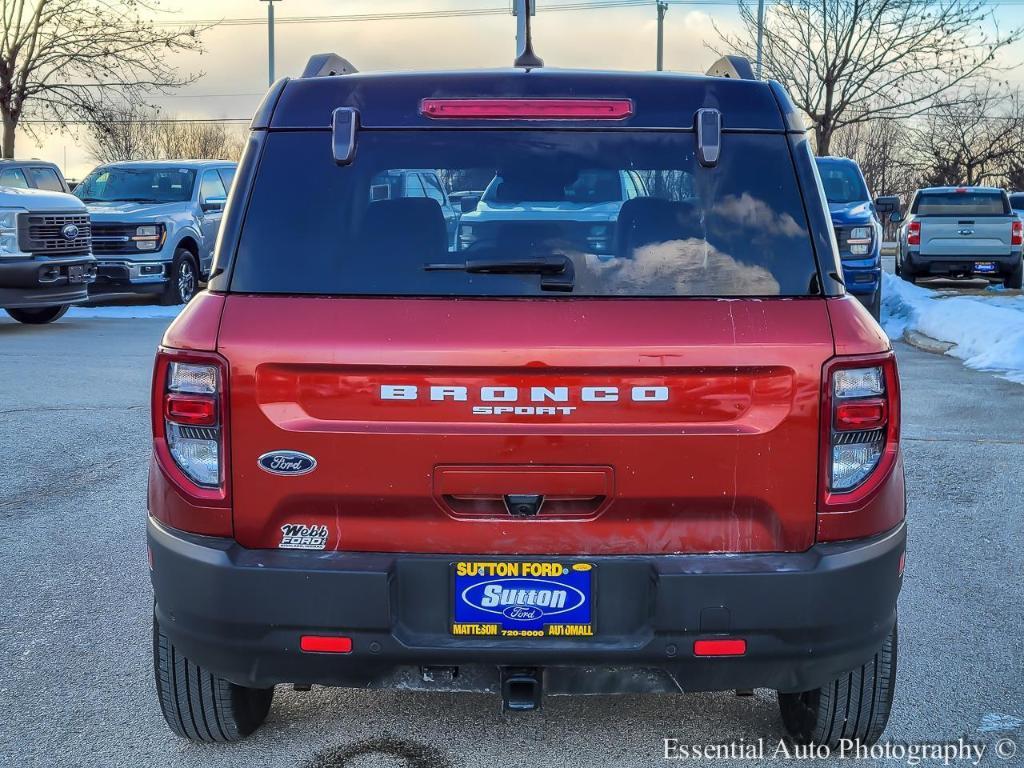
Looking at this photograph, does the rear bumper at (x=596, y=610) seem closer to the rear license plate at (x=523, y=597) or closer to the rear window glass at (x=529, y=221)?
the rear license plate at (x=523, y=597)

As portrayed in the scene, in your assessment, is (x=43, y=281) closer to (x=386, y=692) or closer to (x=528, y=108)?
(x=386, y=692)

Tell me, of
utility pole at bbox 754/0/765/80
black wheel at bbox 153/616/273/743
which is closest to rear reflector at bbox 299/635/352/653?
black wheel at bbox 153/616/273/743

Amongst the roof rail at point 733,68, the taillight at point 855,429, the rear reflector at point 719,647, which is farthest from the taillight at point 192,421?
the roof rail at point 733,68

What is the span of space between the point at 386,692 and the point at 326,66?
1996mm

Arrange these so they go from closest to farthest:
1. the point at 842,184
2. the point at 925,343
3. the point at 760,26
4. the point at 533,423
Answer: the point at 533,423
the point at 925,343
the point at 842,184
the point at 760,26

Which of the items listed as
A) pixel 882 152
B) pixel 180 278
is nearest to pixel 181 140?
pixel 882 152

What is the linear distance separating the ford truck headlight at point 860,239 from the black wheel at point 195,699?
39.8 ft

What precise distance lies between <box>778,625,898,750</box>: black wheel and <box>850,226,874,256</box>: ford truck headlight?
11.6m

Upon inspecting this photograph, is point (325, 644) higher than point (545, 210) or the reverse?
the reverse

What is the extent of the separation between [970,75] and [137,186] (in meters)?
22.9

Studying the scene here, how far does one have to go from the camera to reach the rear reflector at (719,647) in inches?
110

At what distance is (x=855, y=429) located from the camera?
283 centimetres

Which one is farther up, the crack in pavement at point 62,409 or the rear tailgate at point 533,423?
the rear tailgate at point 533,423

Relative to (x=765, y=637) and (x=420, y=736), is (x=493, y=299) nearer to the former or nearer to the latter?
(x=765, y=637)
